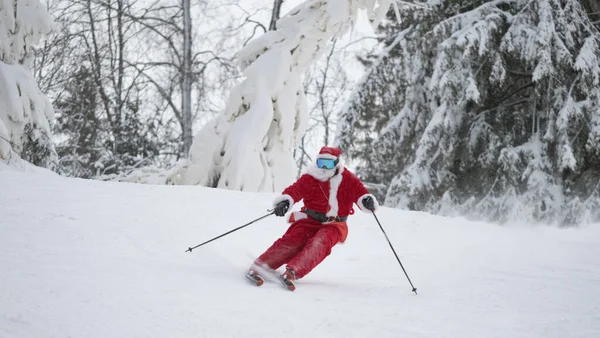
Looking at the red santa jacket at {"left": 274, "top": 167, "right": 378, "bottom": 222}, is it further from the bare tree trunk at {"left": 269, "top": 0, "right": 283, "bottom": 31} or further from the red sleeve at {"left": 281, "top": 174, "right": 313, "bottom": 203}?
the bare tree trunk at {"left": 269, "top": 0, "right": 283, "bottom": 31}

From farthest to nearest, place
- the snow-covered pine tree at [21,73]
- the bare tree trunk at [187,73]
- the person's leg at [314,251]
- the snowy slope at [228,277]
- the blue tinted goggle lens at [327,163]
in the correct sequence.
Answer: the bare tree trunk at [187,73] → the snow-covered pine tree at [21,73] → the blue tinted goggle lens at [327,163] → the person's leg at [314,251] → the snowy slope at [228,277]

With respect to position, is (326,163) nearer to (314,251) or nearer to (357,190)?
(357,190)

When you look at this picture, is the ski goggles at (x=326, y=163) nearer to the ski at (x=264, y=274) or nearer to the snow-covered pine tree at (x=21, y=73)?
the ski at (x=264, y=274)

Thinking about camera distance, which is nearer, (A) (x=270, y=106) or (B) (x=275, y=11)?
(A) (x=270, y=106)

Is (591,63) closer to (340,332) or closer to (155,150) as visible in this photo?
(340,332)

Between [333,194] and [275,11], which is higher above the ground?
[275,11]

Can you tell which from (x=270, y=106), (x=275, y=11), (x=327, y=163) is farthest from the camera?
(x=275, y=11)

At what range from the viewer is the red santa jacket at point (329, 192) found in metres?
4.54

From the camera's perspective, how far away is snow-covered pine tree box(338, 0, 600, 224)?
33.4ft

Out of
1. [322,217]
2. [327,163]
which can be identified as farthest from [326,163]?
[322,217]

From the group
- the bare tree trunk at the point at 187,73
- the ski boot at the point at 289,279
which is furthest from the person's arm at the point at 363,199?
the bare tree trunk at the point at 187,73

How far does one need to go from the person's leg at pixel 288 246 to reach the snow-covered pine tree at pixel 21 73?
18.0ft

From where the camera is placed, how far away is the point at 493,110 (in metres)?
11.9

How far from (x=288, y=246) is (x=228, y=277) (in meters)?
0.69
